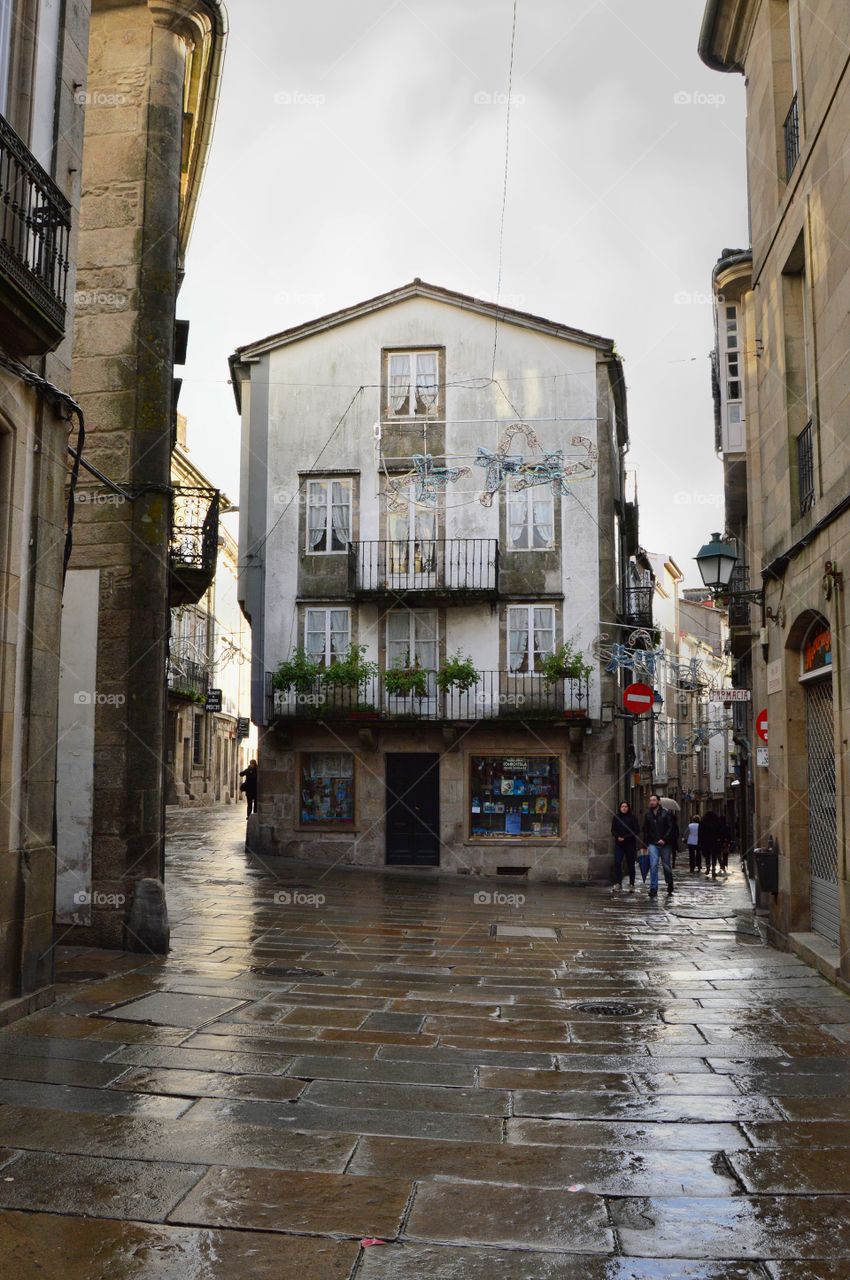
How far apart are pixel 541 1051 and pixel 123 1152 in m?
2.92

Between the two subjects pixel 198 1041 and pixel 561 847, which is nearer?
pixel 198 1041

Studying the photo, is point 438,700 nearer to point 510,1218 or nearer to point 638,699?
point 638,699

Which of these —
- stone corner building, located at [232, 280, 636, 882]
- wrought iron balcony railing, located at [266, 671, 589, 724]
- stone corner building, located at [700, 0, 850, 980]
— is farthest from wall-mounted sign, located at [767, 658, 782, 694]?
wrought iron balcony railing, located at [266, 671, 589, 724]

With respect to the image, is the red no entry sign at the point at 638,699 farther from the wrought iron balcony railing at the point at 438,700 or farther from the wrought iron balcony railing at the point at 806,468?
the wrought iron balcony railing at the point at 806,468

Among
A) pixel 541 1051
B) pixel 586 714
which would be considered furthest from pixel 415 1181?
pixel 586 714

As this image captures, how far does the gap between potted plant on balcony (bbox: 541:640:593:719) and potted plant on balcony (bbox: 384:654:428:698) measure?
2.58 metres

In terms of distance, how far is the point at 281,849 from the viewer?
80.0 ft

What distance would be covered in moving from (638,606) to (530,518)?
6.66 metres

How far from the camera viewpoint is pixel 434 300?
25344mm

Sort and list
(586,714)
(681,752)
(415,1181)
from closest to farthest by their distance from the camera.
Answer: (415,1181), (586,714), (681,752)

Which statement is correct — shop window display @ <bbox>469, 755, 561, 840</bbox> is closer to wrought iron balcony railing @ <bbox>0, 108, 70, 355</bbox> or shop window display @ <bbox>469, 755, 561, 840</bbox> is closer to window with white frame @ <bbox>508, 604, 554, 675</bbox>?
window with white frame @ <bbox>508, 604, 554, 675</bbox>

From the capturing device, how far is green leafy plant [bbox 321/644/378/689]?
78.3ft

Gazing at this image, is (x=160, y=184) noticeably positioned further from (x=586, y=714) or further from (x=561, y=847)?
(x=561, y=847)

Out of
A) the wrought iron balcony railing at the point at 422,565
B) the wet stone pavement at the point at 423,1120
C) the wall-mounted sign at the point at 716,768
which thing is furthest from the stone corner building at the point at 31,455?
the wall-mounted sign at the point at 716,768
